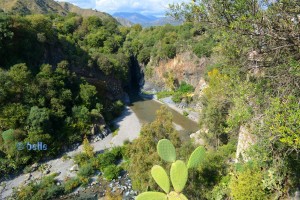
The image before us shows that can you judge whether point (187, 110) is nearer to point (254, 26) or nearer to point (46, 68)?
point (46, 68)

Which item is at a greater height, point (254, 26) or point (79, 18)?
point (79, 18)

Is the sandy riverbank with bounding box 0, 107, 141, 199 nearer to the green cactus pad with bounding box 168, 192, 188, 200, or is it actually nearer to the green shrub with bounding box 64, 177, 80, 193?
the green shrub with bounding box 64, 177, 80, 193

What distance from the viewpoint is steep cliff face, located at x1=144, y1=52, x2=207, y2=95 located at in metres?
41.2

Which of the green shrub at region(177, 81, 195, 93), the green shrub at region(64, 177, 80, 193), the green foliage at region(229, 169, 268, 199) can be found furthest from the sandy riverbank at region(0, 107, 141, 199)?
the green foliage at region(229, 169, 268, 199)

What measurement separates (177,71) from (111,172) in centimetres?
2692

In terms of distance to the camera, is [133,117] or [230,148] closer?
[230,148]

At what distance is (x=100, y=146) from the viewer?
2588 centimetres

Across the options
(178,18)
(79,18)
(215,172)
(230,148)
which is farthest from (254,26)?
(79,18)

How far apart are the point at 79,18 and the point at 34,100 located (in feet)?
104

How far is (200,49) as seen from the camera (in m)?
40.3

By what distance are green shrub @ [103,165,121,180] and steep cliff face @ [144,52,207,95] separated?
1904 cm

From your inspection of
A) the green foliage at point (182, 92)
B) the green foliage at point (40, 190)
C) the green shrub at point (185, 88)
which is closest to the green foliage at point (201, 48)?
the green shrub at point (185, 88)

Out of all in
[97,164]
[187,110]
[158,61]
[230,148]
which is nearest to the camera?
[230,148]

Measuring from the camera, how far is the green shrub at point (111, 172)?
20.7 m
